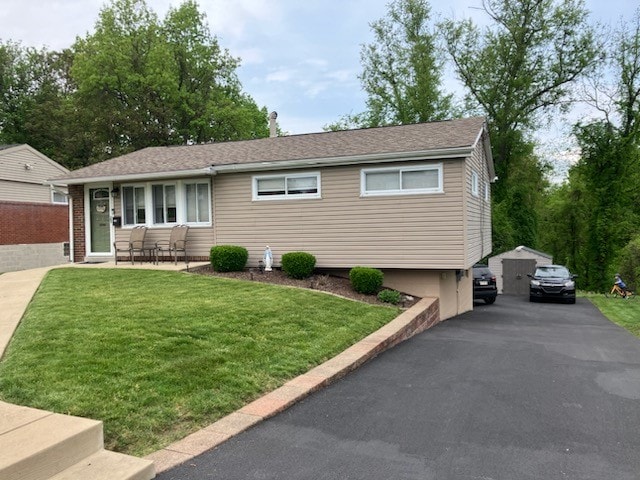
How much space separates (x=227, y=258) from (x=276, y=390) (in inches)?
302

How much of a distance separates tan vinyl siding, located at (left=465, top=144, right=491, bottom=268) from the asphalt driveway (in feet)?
15.7

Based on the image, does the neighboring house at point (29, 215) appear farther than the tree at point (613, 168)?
No

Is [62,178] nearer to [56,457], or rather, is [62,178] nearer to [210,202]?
[210,202]

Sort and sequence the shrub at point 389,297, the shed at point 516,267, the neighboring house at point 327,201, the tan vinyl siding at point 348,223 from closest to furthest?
the shrub at point 389,297 → the tan vinyl siding at point 348,223 → the neighboring house at point 327,201 → the shed at point 516,267

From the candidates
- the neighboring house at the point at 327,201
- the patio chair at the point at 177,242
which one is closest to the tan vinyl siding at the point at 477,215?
the neighboring house at the point at 327,201

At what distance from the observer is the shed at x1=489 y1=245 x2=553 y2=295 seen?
27938 mm

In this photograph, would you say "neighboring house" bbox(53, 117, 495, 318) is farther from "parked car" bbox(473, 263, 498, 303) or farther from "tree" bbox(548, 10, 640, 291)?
"tree" bbox(548, 10, 640, 291)

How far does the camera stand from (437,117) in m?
32.4

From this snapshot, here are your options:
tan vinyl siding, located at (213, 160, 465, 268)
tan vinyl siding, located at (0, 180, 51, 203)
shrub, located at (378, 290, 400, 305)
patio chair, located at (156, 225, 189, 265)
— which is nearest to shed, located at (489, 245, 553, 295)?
tan vinyl siding, located at (213, 160, 465, 268)

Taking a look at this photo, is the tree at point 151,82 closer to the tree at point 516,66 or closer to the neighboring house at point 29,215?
the neighboring house at point 29,215

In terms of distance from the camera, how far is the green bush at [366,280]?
37.5 ft

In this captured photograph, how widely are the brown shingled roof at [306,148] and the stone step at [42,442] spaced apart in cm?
949

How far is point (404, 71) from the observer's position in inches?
1312

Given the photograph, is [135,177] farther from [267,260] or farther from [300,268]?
[300,268]
